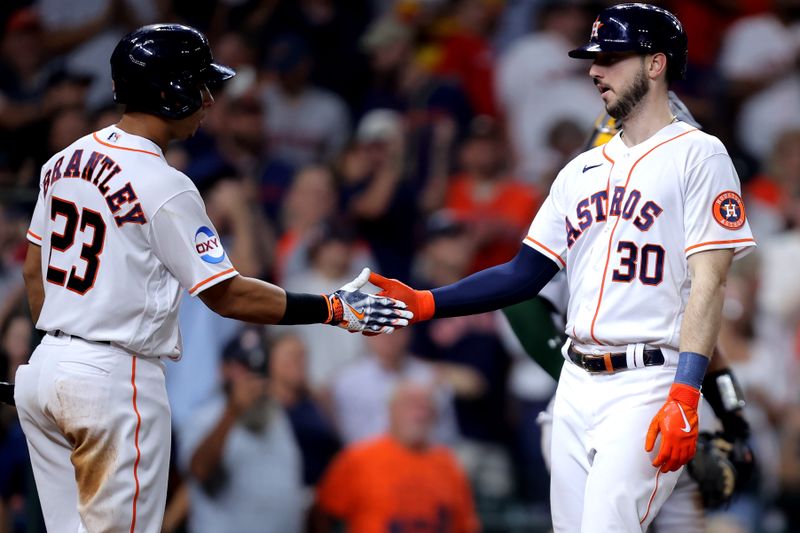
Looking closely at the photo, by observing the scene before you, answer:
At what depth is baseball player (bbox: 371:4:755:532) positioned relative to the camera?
3936 millimetres

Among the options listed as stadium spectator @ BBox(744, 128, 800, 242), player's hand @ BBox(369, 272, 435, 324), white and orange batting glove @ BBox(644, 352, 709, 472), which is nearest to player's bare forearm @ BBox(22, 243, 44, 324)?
player's hand @ BBox(369, 272, 435, 324)

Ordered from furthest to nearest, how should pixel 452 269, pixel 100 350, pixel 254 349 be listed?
pixel 452 269
pixel 254 349
pixel 100 350

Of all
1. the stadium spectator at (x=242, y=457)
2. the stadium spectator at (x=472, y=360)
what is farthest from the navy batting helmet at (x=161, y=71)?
the stadium spectator at (x=472, y=360)

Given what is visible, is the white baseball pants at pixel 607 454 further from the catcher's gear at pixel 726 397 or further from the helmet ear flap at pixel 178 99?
the helmet ear flap at pixel 178 99

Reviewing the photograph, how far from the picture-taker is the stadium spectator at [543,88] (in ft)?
29.9

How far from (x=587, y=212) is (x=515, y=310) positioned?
34.1 inches

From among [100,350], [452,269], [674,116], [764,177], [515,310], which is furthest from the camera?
[764,177]

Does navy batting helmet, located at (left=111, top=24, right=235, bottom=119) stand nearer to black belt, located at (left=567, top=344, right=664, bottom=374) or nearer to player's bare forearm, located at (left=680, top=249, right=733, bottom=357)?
black belt, located at (left=567, top=344, right=664, bottom=374)

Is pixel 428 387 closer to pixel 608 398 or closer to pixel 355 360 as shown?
pixel 355 360

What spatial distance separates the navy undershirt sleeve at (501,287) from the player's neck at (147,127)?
3.70ft

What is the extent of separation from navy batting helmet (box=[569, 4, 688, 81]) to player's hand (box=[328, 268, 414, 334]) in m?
1.07

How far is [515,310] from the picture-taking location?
500 cm

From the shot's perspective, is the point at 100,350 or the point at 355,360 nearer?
the point at 100,350

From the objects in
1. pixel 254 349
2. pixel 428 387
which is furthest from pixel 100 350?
pixel 428 387
